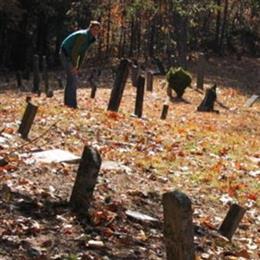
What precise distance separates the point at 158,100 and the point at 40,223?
18.8 meters

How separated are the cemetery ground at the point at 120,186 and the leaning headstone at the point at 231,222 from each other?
91 mm

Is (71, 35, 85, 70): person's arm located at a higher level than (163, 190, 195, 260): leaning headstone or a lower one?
higher

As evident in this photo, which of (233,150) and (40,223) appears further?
(233,150)

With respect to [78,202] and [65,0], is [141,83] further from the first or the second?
[65,0]

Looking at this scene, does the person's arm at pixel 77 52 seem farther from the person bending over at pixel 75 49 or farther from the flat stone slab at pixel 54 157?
the flat stone slab at pixel 54 157

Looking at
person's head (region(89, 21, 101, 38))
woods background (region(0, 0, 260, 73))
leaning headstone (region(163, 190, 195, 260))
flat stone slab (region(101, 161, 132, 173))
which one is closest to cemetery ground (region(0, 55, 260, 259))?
flat stone slab (region(101, 161, 132, 173))

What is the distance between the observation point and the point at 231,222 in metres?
6.87

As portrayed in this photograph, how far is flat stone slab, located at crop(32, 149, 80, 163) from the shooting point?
26.9 ft

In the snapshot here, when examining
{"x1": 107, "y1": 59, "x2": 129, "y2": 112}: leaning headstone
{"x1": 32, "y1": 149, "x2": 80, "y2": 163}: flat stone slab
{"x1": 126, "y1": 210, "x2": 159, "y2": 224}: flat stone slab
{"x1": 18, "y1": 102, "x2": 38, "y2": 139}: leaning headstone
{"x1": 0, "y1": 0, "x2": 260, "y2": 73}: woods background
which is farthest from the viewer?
{"x1": 0, "y1": 0, "x2": 260, "y2": 73}: woods background

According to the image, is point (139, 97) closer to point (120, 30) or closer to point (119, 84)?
point (119, 84)

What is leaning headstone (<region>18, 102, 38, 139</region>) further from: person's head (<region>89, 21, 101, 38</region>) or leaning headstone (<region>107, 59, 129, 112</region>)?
leaning headstone (<region>107, 59, 129, 112</region>)

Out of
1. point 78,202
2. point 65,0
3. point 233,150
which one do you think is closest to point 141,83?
point 233,150

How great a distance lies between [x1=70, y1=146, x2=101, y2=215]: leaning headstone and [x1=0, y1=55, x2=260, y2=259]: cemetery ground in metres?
0.12

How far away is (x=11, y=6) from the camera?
41250 mm
